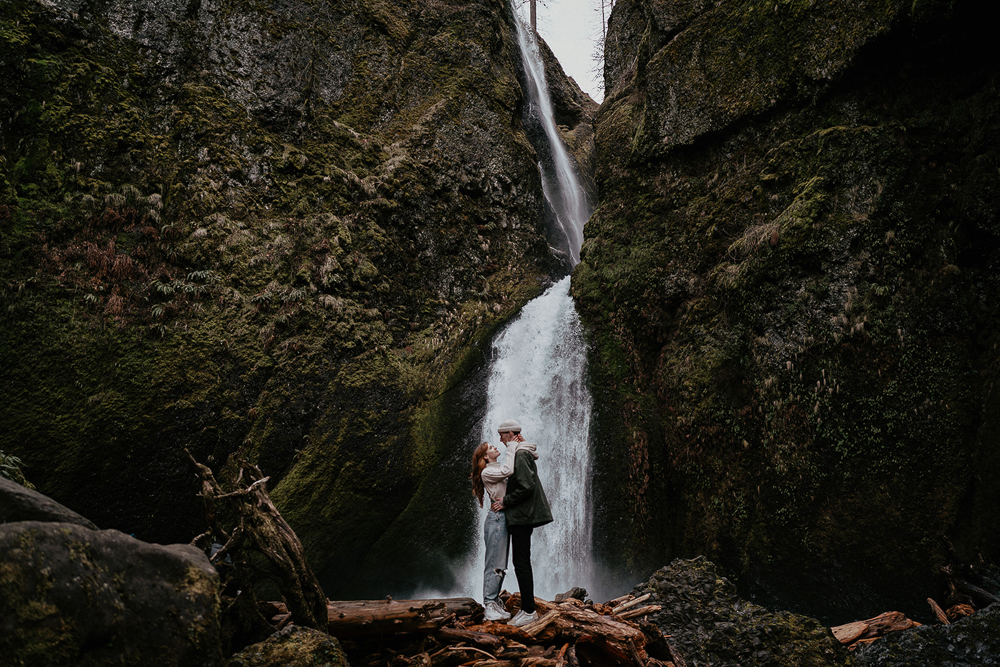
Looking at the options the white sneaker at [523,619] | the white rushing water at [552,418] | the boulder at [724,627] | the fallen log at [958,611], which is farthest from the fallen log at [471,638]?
the fallen log at [958,611]

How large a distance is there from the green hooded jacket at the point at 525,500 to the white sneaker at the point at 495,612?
0.76 metres

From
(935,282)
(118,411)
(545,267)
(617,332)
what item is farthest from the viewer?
(545,267)

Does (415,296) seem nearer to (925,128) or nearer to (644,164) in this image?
(644,164)

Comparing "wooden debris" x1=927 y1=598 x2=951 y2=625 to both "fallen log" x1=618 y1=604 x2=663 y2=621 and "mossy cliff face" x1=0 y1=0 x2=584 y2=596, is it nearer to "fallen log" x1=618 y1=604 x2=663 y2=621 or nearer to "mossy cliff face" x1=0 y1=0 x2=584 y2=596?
"fallen log" x1=618 y1=604 x2=663 y2=621

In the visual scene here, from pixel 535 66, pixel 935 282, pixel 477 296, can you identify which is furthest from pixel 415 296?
pixel 535 66

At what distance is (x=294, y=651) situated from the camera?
2809 millimetres

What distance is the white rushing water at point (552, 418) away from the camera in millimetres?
8797

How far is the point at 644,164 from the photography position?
11180 millimetres

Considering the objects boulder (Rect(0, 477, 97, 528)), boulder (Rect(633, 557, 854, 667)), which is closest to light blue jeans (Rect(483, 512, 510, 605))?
boulder (Rect(633, 557, 854, 667))

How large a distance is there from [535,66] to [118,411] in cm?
1796

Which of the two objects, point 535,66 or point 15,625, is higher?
point 535,66

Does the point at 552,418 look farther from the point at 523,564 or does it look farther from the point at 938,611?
the point at 938,611

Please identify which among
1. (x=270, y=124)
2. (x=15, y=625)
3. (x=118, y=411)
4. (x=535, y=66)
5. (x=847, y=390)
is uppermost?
(x=535, y=66)

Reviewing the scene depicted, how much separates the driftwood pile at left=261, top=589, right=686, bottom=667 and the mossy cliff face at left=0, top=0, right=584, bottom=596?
5.07 m
